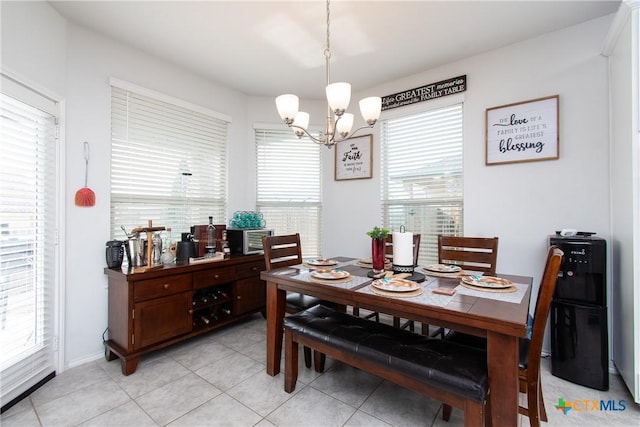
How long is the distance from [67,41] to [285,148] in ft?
7.17

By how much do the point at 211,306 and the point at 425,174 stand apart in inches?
102

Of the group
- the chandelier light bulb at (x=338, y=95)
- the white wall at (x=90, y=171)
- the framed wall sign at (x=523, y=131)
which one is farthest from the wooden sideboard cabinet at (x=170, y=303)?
the framed wall sign at (x=523, y=131)

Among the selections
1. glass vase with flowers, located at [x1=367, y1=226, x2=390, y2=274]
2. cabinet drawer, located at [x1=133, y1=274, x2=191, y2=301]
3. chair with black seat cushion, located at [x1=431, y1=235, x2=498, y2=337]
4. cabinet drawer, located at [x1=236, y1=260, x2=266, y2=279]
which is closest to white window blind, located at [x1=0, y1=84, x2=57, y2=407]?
cabinet drawer, located at [x1=133, y1=274, x2=191, y2=301]

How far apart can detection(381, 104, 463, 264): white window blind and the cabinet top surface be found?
5.86 ft

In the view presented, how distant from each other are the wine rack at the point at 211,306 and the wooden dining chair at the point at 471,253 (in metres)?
2.09

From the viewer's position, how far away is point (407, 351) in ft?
4.67

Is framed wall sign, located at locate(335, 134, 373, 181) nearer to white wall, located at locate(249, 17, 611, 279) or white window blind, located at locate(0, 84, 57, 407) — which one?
white wall, located at locate(249, 17, 611, 279)

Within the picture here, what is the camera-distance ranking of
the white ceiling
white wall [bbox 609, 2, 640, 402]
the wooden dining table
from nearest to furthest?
the wooden dining table → white wall [bbox 609, 2, 640, 402] → the white ceiling

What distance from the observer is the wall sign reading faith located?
109 inches

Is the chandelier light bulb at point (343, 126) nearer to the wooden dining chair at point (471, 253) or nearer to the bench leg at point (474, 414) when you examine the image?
the wooden dining chair at point (471, 253)

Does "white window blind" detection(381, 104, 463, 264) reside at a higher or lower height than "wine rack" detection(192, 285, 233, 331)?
higher

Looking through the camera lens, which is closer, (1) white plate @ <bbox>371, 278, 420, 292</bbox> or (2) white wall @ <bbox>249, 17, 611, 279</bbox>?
(1) white plate @ <bbox>371, 278, 420, 292</bbox>

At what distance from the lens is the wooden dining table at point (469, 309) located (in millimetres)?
1171

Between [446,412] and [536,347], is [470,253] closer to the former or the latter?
[536,347]
